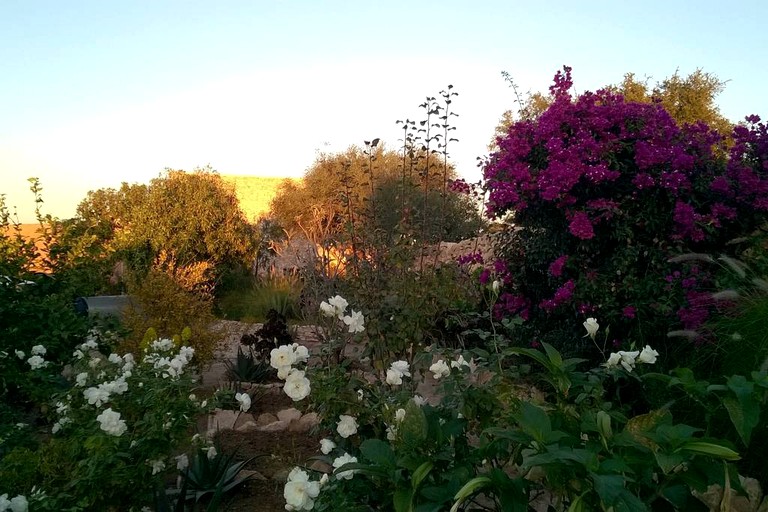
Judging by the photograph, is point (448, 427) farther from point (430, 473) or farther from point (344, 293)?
point (344, 293)

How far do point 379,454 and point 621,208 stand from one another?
4927 millimetres

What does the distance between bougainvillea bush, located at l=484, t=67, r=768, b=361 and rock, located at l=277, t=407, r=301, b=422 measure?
253cm

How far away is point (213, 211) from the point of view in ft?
60.7

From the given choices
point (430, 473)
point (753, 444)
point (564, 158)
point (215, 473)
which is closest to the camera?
point (430, 473)

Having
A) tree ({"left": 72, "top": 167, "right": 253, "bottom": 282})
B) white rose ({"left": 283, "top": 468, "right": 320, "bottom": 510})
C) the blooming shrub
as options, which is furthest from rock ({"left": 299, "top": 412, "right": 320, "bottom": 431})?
tree ({"left": 72, "top": 167, "right": 253, "bottom": 282})

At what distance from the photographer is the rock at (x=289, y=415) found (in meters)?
5.82

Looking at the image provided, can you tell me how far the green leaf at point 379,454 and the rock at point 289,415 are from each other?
11.4 ft

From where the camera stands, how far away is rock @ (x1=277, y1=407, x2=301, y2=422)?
5820 millimetres

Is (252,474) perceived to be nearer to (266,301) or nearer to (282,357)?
(282,357)

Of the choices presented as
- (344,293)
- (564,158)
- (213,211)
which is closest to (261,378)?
(344,293)

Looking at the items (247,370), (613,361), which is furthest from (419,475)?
(247,370)

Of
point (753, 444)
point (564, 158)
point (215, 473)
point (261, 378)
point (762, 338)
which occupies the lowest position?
point (261, 378)

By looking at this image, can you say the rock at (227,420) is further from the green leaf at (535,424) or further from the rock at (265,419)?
the green leaf at (535,424)

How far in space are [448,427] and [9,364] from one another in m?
4.08
